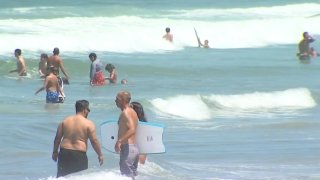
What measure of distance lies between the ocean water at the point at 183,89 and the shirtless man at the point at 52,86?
0.17 metres

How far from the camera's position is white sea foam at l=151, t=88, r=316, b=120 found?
62.9 ft

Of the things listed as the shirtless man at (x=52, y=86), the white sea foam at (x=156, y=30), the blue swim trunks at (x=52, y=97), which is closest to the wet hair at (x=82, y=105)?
the shirtless man at (x=52, y=86)

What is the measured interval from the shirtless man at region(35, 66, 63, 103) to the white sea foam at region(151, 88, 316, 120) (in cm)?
199

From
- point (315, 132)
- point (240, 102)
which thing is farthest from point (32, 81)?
point (315, 132)

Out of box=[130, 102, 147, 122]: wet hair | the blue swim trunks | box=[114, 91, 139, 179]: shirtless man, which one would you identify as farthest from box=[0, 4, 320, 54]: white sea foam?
box=[114, 91, 139, 179]: shirtless man

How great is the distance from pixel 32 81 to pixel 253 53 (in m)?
11.6

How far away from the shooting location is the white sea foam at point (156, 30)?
1293 inches

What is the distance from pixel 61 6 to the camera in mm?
49875

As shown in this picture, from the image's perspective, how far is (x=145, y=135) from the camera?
34.1 feet

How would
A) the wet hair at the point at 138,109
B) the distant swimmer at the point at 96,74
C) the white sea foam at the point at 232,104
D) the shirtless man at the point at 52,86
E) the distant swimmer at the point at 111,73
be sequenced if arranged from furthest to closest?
the distant swimmer at the point at 111,73
the distant swimmer at the point at 96,74
the white sea foam at the point at 232,104
the shirtless man at the point at 52,86
the wet hair at the point at 138,109

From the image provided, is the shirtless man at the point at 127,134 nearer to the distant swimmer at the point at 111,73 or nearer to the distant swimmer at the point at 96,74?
the distant swimmer at the point at 96,74

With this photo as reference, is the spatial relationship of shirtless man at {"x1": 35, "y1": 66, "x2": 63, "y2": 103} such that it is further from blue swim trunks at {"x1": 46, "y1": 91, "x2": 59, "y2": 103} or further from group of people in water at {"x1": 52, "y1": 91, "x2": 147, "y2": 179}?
group of people in water at {"x1": 52, "y1": 91, "x2": 147, "y2": 179}

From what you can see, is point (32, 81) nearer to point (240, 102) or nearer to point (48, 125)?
point (240, 102)

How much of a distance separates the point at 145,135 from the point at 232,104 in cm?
994
